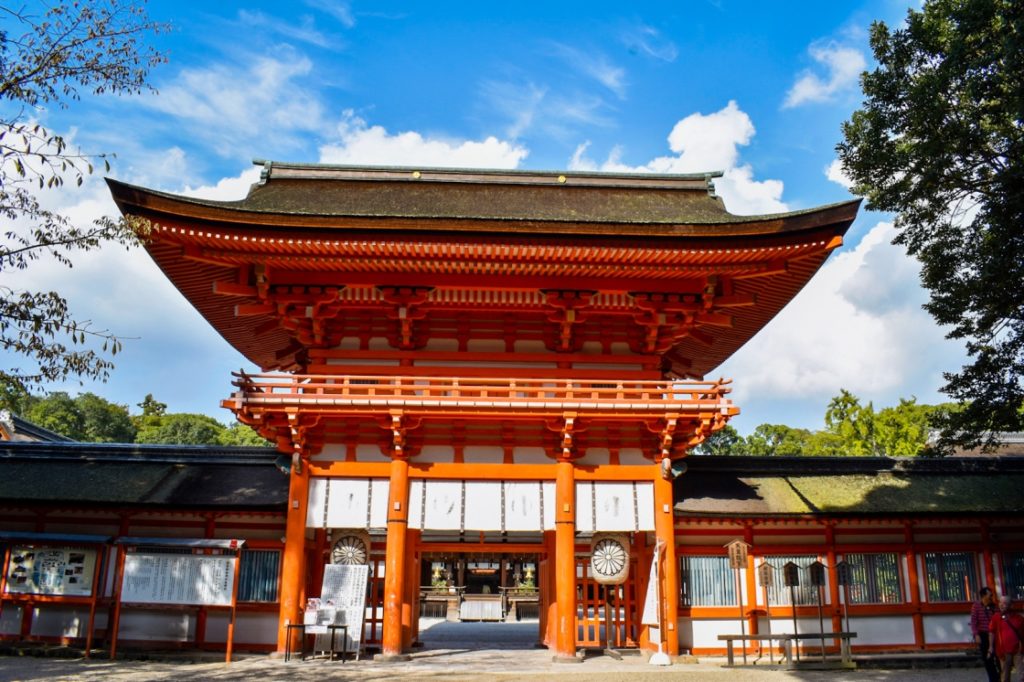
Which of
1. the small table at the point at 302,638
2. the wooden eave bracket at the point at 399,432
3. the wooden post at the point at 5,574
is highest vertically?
the wooden eave bracket at the point at 399,432

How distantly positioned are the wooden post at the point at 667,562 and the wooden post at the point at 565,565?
1701 mm

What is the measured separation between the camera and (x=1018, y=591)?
15797 millimetres

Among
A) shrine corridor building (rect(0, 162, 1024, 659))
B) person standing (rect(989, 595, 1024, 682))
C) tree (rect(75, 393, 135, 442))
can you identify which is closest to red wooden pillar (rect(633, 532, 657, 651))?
shrine corridor building (rect(0, 162, 1024, 659))

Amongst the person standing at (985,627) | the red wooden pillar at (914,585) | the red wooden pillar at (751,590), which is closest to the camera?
the person standing at (985,627)

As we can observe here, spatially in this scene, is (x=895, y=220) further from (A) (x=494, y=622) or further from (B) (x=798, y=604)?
(A) (x=494, y=622)

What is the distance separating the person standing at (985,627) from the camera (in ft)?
34.5

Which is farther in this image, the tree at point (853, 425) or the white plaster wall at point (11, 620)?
the tree at point (853, 425)

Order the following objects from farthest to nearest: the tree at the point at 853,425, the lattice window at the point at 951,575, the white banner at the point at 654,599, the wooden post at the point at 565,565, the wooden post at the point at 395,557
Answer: the tree at the point at 853,425, the lattice window at the point at 951,575, the white banner at the point at 654,599, the wooden post at the point at 565,565, the wooden post at the point at 395,557

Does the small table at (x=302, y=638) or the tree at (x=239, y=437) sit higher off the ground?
the tree at (x=239, y=437)

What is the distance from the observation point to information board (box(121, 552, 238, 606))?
13477mm

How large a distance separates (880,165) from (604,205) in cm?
582

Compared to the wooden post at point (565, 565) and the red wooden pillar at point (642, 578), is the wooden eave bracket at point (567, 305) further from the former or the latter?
the red wooden pillar at point (642, 578)

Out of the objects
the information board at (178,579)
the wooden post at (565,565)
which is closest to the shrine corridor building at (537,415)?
the wooden post at (565,565)

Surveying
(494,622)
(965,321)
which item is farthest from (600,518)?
(494,622)
